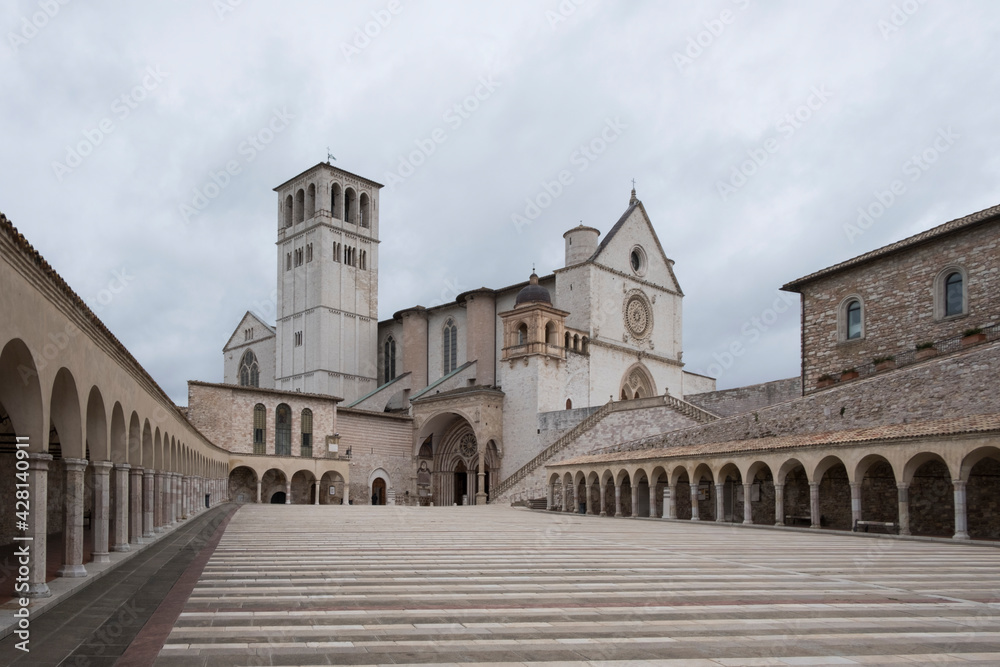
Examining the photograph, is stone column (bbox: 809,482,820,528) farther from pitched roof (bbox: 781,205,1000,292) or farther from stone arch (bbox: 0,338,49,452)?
stone arch (bbox: 0,338,49,452)

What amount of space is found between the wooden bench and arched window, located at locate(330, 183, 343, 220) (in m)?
48.1

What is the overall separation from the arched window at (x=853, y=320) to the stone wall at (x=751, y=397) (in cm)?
683

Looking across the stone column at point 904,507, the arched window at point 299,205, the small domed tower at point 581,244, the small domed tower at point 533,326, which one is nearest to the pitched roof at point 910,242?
the stone column at point 904,507

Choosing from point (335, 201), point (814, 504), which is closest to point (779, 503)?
point (814, 504)

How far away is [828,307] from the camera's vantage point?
3266 centimetres

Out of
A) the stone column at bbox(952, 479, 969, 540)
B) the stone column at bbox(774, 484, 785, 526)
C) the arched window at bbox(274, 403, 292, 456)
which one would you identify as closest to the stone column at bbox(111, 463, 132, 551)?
the stone column at bbox(952, 479, 969, 540)

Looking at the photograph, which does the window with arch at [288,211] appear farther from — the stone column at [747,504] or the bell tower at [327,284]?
the stone column at [747,504]

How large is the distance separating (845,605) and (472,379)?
46.0 meters

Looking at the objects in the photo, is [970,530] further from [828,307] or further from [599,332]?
Answer: [599,332]

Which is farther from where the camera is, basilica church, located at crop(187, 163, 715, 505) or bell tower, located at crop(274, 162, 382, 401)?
bell tower, located at crop(274, 162, 382, 401)

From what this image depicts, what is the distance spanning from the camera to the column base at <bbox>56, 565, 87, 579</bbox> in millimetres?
11906

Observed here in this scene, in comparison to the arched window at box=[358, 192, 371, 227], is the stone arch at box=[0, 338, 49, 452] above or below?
below

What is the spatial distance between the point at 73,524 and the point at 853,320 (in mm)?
26862

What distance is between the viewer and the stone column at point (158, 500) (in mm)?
21297
